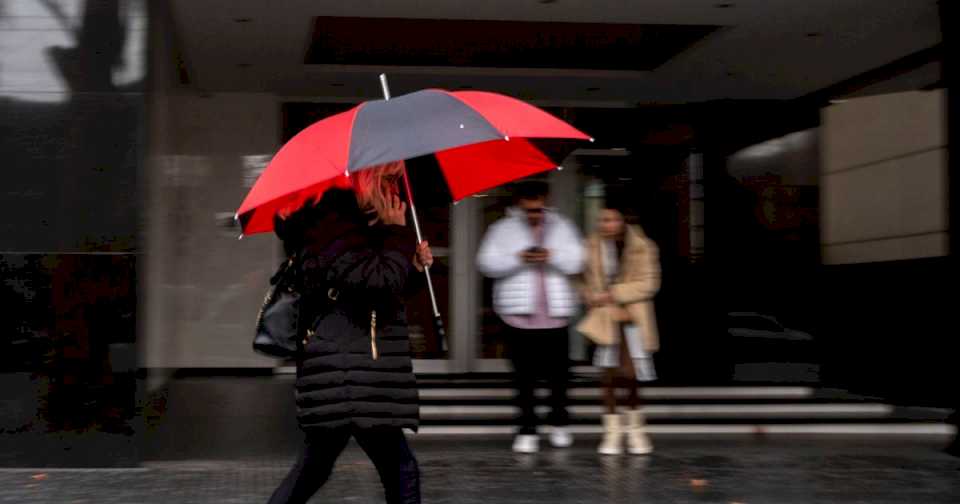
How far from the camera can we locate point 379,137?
359 cm

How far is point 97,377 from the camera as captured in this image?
6.54 metres

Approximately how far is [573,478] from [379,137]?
334cm

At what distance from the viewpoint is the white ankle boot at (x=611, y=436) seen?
730 centimetres

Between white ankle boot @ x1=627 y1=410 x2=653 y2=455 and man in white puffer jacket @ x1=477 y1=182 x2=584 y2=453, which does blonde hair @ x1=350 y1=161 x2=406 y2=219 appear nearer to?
man in white puffer jacket @ x1=477 y1=182 x2=584 y2=453

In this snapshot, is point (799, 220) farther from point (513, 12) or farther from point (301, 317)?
point (301, 317)

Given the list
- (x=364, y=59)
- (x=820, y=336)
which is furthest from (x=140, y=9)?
(x=820, y=336)

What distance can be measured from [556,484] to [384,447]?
2588 mm

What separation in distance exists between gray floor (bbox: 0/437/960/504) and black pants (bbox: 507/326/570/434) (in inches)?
12.4

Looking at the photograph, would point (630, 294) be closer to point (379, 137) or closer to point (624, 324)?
point (624, 324)

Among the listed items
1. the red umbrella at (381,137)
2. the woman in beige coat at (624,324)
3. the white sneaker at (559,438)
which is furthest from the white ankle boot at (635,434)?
the red umbrella at (381,137)

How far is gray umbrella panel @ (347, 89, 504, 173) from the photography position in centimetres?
353

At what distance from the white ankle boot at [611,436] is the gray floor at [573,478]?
131mm

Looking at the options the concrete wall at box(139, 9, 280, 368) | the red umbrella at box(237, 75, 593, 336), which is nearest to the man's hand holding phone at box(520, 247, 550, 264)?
the red umbrella at box(237, 75, 593, 336)

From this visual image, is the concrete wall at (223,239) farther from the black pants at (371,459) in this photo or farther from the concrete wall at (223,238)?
the black pants at (371,459)
